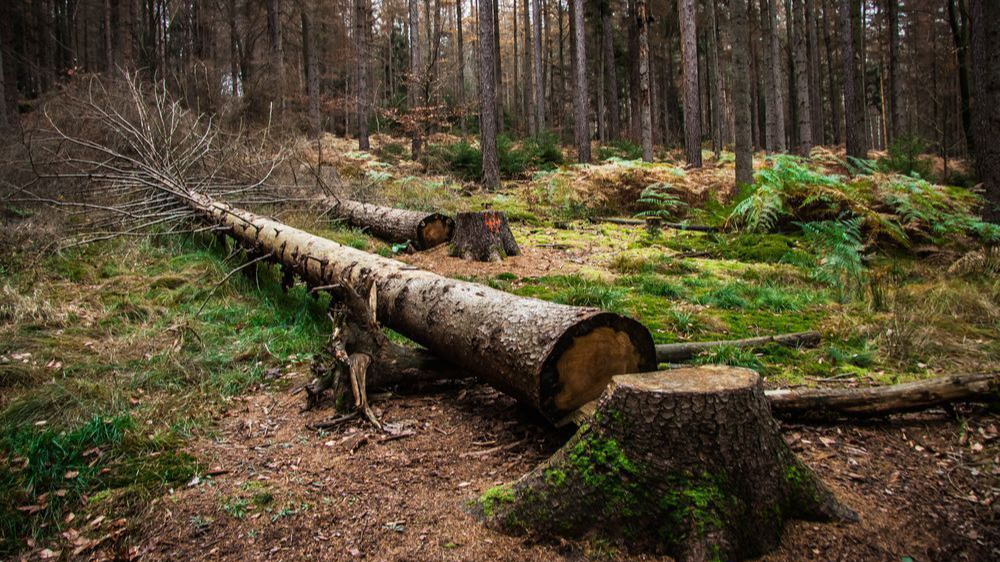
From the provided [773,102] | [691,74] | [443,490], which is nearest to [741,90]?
[691,74]

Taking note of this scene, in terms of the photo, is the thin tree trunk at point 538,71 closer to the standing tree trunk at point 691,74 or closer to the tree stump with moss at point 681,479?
the standing tree trunk at point 691,74

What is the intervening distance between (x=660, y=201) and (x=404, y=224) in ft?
17.4

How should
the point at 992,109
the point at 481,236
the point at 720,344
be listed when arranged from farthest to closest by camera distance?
the point at 481,236, the point at 992,109, the point at 720,344

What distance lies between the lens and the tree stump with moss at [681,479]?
79.0 inches

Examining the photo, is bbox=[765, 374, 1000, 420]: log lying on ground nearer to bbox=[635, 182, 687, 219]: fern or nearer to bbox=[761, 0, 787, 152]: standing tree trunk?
bbox=[635, 182, 687, 219]: fern

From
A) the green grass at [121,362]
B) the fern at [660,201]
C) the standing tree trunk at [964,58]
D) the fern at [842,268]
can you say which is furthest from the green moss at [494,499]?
the standing tree trunk at [964,58]

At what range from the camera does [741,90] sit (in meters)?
10.0

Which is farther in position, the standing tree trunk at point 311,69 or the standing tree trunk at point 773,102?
the standing tree trunk at point 773,102

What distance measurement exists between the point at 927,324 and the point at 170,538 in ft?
16.9

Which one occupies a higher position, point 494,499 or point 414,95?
point 414,95

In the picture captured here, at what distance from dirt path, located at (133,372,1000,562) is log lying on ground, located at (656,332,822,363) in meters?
0.94

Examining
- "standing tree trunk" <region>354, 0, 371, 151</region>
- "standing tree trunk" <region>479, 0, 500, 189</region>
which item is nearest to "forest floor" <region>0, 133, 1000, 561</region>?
"standing tree trunk" <region>479, 0, 500, 189</region>

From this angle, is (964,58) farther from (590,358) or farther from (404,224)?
(590,358)

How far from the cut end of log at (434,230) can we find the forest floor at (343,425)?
108cm
